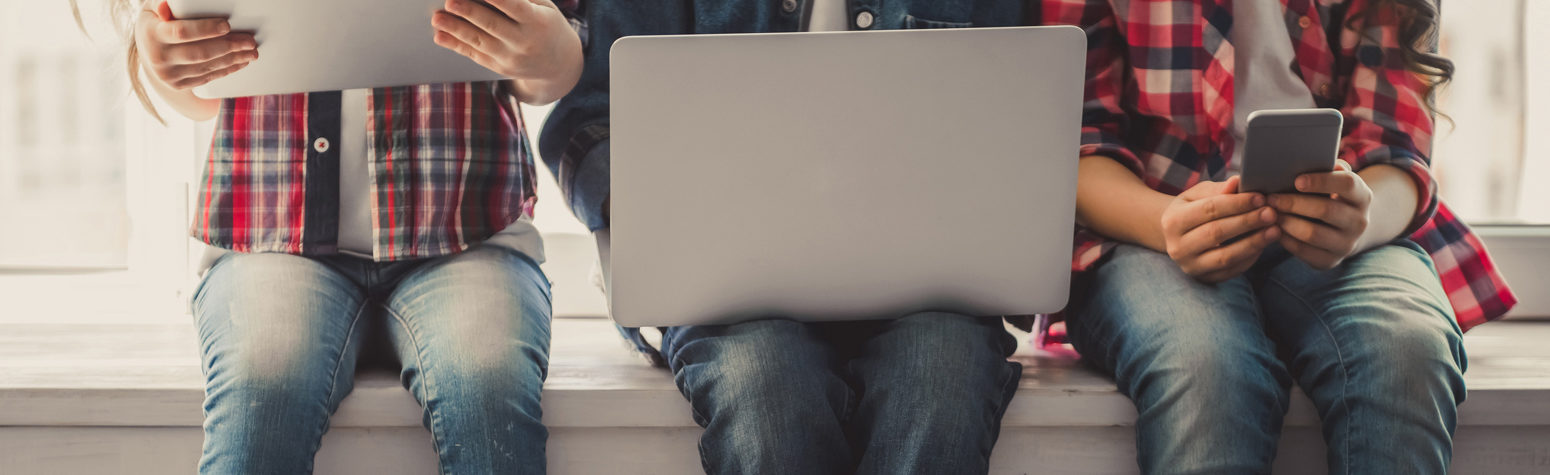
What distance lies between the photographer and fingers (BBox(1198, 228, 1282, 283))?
1007 millimetres

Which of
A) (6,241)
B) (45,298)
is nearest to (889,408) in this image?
(45,298)

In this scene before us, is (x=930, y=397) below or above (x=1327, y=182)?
below

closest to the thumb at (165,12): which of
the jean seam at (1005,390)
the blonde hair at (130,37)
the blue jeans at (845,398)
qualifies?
the blonde hair at (130,37)

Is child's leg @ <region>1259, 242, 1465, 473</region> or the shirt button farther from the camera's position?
the shirt button

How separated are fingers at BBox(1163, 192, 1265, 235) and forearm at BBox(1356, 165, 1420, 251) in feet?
0.54

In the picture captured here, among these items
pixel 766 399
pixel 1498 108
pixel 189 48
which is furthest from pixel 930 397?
pixel 1498 108

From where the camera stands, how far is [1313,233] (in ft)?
3.26

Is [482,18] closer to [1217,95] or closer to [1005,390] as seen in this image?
[1005,390]

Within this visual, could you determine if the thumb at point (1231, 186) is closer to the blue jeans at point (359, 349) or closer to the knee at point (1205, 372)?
the knee at point (1205, 372)

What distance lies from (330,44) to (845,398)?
0.50 m

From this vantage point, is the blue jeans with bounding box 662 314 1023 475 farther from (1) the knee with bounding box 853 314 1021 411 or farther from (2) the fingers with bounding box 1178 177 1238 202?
(2) the fingers with bounding box 1178 177 1238 202

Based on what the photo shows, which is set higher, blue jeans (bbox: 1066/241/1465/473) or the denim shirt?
the denim shirt

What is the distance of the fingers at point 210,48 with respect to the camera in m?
0.94

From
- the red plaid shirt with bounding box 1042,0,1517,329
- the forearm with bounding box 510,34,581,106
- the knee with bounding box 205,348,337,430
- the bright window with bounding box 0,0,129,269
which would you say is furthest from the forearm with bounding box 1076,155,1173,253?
the bright window with bounding box 0,0,129,269
